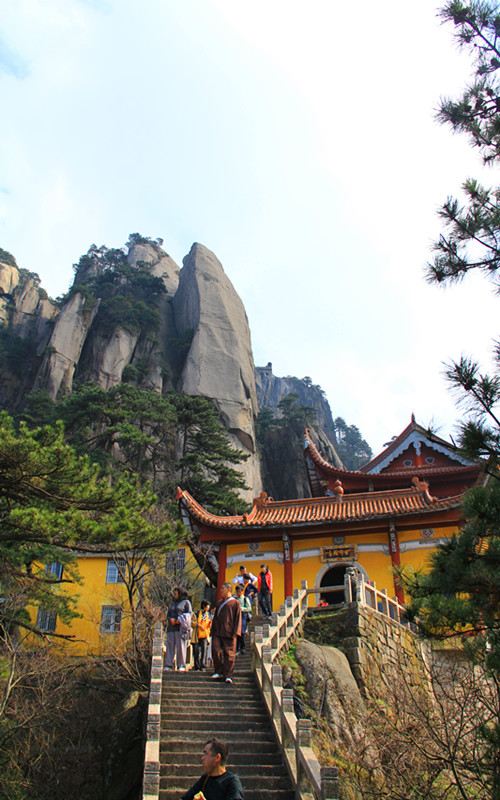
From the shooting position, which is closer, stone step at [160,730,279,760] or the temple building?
stone step at [160,730,279,760]

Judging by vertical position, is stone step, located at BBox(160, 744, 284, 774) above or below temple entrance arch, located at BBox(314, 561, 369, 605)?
below

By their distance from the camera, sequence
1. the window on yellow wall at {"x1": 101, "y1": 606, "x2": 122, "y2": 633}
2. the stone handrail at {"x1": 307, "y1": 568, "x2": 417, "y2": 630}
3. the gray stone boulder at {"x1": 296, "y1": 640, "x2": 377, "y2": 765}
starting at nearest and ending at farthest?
the gray stone boulder at {"x1": 296, "y1": 640, "x2": 377, "y2": 765}, the stone handrail at {"x1": 307, "y1": 568, "x2": 417, "y2": 630}, the window on yellow wall at {"x1": 101, "y1": 606, "x2": 122, "y2": 633}

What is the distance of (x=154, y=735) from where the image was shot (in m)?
7.57

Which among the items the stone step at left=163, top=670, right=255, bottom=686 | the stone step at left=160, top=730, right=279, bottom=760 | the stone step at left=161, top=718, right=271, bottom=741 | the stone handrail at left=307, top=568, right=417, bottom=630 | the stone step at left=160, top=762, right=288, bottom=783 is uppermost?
the stone handrail at left=307, top=568, right=417, bottom=630

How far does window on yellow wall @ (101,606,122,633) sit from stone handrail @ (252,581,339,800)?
9.49m

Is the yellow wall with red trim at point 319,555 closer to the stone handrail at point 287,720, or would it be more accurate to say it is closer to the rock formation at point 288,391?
the stone handrail at point 287,720

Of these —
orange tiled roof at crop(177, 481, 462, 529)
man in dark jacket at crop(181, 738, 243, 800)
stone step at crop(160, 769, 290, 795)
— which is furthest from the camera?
orange tiled roof at crop(177, 481, 462, 529)

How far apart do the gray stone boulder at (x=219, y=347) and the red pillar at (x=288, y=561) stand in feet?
67.0

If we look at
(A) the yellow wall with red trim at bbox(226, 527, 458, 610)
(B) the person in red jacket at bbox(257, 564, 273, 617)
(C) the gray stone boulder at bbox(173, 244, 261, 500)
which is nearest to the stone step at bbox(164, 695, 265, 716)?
(B) the person in red jacket at bbox(257, 564, 273, 617)

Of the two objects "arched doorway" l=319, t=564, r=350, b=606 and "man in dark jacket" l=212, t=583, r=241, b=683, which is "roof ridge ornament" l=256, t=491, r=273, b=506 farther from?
"man in dark jacket" l=212, t=583, r=241, b=683

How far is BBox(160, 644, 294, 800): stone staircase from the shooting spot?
725cm

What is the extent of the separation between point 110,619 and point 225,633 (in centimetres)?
1317

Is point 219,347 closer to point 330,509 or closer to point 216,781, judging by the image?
point 330,509

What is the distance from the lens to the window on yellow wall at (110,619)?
2040 centimetres
